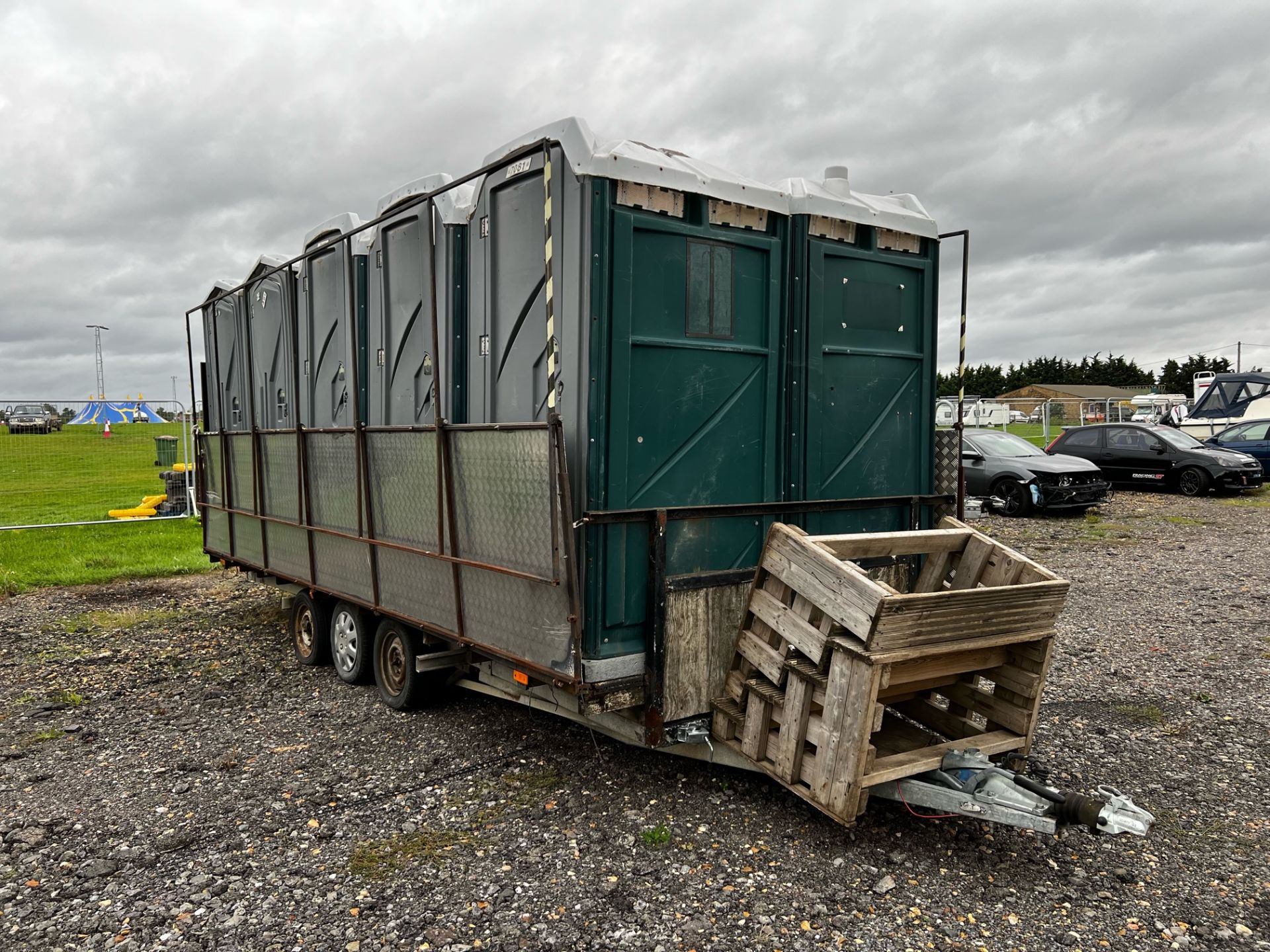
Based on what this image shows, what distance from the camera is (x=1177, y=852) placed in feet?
12.9

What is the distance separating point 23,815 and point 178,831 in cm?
92

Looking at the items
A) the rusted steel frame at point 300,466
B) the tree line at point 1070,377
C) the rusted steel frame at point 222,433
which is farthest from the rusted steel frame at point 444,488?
the tree line at point 1070,377

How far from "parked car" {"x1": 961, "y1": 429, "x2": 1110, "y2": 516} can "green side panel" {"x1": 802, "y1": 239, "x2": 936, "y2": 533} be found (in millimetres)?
10212

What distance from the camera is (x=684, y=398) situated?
4.57 m

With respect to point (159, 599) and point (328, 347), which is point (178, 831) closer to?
point (328, 347)

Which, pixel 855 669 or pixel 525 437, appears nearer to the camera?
pixel 855 669

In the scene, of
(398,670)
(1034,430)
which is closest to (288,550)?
(398,670)

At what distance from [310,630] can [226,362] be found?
3.06 meters

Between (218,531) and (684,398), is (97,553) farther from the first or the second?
(684,398)

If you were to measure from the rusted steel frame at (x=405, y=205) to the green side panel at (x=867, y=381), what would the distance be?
1.68 m

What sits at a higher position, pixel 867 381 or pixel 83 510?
pixel 867 381

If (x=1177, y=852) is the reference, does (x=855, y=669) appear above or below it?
above

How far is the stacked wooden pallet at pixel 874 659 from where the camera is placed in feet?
12.0

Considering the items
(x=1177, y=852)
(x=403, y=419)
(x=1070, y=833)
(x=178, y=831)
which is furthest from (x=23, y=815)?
(x=1177, y=852)
